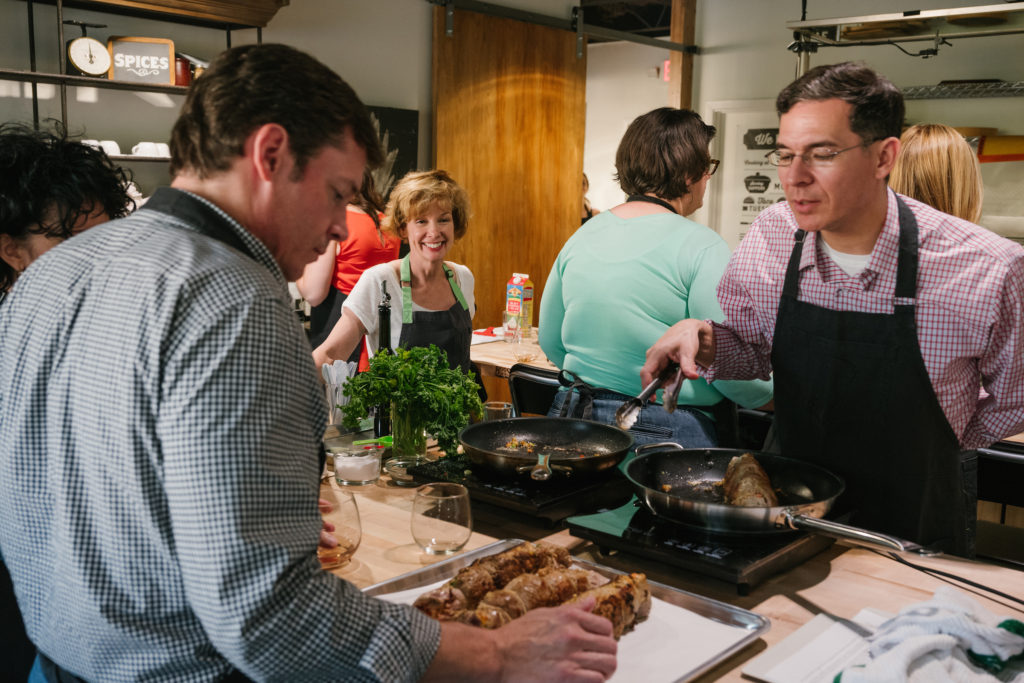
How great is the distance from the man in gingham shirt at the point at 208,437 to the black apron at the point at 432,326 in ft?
7.28

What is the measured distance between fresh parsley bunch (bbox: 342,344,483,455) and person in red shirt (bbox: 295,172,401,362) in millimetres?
1668

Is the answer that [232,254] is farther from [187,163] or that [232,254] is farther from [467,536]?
[467,536]

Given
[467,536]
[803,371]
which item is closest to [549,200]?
[803,371]

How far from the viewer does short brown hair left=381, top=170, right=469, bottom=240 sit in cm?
349

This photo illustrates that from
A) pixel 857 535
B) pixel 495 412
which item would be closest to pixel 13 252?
pixel 495 412

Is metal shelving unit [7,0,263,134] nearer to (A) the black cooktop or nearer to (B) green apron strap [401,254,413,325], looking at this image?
(B) green apron strap [401,254,413,325]

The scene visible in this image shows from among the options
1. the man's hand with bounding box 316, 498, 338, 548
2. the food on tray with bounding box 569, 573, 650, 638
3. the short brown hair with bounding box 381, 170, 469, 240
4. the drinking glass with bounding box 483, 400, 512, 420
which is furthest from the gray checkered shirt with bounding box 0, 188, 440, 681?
the short brown hair with bounding box 381, 170, 469, 240

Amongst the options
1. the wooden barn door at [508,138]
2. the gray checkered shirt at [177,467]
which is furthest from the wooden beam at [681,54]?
the gray checkered shirt at [177,467]

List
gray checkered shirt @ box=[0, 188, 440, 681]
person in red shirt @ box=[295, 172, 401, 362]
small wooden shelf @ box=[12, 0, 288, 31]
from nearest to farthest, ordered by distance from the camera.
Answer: gray checkered shirt @ box=[0, 188, 440, 681]
person in red shirt @ box=[295, 172, 401, 362]
small wooden shelf @ box=[12, 0, 288, 31]

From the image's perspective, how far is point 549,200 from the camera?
714 cm

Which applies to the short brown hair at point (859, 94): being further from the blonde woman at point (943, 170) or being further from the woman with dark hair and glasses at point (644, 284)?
the blonde woman at point (943, 170)

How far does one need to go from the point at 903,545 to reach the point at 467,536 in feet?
2.47

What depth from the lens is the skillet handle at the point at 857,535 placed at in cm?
134

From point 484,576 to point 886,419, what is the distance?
1.05 m
